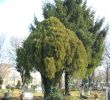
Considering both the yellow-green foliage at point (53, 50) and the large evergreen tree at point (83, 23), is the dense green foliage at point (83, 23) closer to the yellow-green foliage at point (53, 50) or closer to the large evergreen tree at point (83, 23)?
the large evergreen tree at point (83, 23)

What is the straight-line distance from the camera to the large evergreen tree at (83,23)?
32.3m

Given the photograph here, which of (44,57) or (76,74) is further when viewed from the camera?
(76,74)

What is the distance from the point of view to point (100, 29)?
36.5 metres

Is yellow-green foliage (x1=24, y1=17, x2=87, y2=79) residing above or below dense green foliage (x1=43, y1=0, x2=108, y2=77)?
below

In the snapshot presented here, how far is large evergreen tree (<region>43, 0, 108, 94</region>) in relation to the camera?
3234cm

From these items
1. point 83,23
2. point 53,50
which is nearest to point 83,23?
point 83,23

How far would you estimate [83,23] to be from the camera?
33281 mm

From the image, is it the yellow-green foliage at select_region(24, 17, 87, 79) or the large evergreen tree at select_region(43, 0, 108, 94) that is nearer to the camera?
the yellow-green foliage at select_region(24, 17, 87, 79)

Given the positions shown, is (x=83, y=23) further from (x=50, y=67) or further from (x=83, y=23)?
(x=50, y=67)

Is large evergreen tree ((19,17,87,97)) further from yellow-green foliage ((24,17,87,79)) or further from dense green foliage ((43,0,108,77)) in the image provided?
dense green foliage ((43,0,108,77))

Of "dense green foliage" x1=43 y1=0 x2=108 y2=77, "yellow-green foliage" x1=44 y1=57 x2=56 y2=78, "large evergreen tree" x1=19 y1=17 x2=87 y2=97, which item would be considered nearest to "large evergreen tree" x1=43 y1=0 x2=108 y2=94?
"dense green foliage" x1=43 y1=0 x2=108 y2=77

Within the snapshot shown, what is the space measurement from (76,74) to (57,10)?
6.70 meters

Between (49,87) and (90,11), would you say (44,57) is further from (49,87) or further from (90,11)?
(90,11)

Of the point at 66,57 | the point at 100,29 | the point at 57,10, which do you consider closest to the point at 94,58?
the point at 100,29
